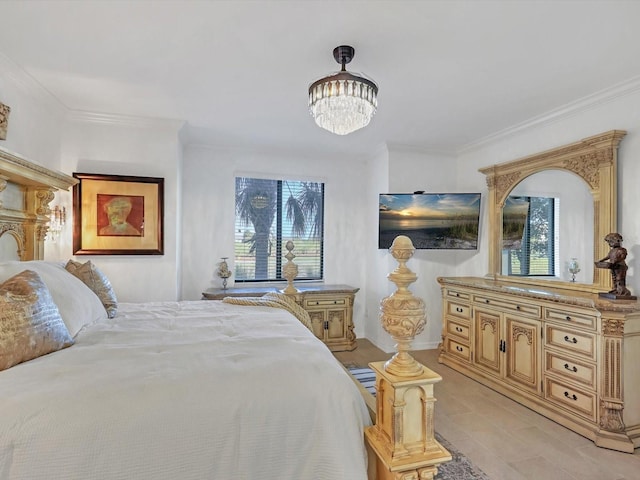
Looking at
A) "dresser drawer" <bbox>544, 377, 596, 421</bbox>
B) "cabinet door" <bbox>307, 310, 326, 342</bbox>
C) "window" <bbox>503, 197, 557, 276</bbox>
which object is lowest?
"dresser drawer" <bbox>544, 377, 596, 421</bbox>

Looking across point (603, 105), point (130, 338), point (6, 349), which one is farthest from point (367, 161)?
point (6, 349)

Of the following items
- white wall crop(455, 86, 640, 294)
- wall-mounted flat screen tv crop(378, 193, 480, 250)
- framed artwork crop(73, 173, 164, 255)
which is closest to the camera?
white wall crop(455, 86, 640, 294)

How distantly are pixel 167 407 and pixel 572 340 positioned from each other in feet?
9.26

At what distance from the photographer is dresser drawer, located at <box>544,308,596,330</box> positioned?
2.51 metres

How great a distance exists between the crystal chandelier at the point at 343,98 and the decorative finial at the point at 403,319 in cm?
115

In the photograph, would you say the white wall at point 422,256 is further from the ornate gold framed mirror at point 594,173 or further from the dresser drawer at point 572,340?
the dresser drawer at point 572,340

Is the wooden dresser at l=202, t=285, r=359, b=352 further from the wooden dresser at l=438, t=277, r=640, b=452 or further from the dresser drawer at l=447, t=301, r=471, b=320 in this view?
the wooden dresser at l=438, t=277, r=640, b=452

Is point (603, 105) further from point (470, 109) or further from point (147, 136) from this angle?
point (147, 136)

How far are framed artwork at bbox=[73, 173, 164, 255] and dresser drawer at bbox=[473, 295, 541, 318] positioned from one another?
330 cm

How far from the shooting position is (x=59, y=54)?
2.37 meters

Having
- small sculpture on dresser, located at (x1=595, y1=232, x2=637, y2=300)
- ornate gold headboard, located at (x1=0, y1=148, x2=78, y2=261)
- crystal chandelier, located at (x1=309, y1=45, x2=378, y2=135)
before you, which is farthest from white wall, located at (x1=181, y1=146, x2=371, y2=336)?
small sculpture on dresser, located at (x1=595, y1=232, x2=637, y2=300)

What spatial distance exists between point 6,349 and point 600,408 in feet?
11.1

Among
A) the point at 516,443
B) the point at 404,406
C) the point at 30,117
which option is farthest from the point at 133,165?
the point at 516,443

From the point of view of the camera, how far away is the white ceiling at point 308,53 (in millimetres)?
1917
